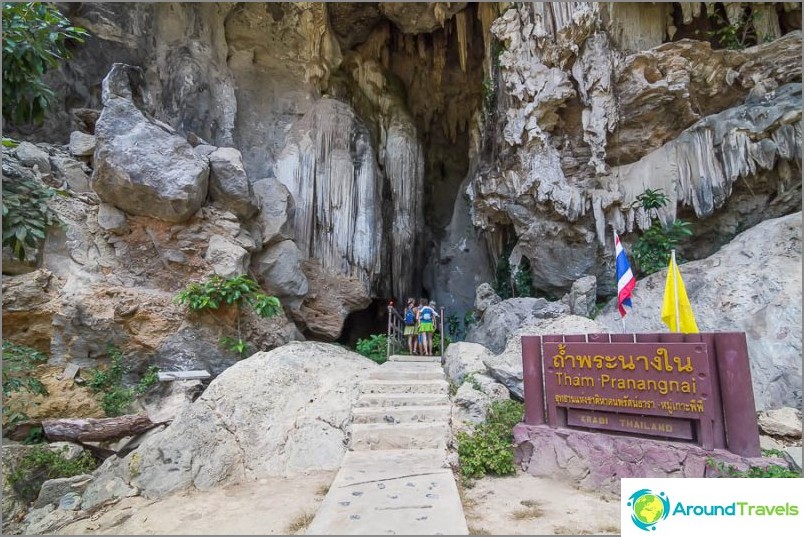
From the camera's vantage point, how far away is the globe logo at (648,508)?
2723 millimetres

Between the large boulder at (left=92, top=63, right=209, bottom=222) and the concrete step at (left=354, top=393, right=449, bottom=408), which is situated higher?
the large boulder at (left=92, top=63, right=209, bottom=222)

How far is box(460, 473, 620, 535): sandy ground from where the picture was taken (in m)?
3.17

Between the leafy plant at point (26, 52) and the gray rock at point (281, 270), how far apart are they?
5716 millimetres

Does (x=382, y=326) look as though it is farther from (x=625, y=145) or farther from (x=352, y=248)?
(x=625, y=145)

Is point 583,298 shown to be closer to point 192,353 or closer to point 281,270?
point 281,270

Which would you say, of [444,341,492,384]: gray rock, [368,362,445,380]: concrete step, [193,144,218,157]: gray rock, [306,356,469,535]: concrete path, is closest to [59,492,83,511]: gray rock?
[306,356,469,535]: concrete path

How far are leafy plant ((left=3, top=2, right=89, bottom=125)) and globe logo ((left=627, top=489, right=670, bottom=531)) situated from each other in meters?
6.71

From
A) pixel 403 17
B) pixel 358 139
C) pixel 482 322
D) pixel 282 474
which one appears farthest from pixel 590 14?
pixel 282 474

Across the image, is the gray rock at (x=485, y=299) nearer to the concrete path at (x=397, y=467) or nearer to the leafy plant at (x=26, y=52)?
the concrete path at (x=397, y=467)

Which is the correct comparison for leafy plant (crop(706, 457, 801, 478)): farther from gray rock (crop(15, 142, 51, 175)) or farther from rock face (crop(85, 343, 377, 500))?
gray rock (crop(15, 142, 51, 175))

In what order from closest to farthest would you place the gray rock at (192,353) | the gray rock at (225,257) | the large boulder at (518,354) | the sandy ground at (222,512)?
the sandy ground at (222,512) < the large boulder at (518,354) < the gray rock at (192,353) < the gray rock at (225,257)

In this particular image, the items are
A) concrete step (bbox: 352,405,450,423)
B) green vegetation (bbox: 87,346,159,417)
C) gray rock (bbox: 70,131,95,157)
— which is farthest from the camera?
gray rock (bbox: 70,131,95,157)

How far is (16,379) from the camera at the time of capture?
16.2 ft

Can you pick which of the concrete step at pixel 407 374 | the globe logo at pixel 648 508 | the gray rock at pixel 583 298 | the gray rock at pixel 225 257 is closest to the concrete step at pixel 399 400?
the concrete step at pixel 407 374
